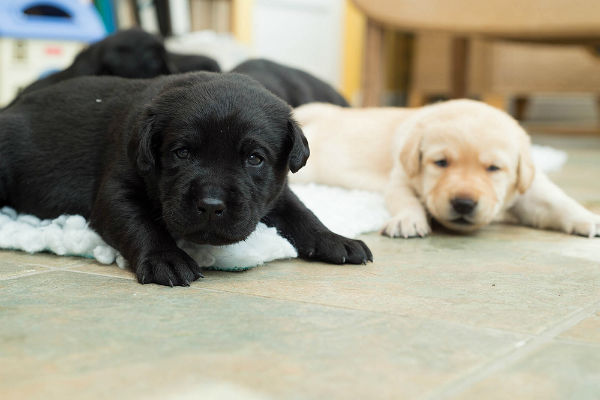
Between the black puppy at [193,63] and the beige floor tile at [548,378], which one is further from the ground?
the black puppy at [193,63]

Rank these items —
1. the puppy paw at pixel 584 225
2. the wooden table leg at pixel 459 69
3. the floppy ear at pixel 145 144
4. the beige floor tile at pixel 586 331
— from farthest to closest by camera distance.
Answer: the wooden table leg at pixel 459 69, the puppy paw at pixel 584 225, the floppy ear at pixel 145 144, the beige floor tile at pixel 586 331

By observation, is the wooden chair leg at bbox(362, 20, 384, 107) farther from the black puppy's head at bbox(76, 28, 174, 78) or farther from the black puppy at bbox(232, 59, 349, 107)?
the black puppy's head at bbox(76, 28, 174, 78)

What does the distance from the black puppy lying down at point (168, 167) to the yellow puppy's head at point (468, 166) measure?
1.78ft

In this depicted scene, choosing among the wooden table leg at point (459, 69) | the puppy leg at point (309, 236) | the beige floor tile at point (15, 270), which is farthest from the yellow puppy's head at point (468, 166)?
the wooden table leg at point (459, 69)

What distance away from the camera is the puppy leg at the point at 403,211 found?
8.13 ft

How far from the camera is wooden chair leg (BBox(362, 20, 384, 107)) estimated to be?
551cm

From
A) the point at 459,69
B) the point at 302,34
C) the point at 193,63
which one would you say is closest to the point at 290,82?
the point at 193,63

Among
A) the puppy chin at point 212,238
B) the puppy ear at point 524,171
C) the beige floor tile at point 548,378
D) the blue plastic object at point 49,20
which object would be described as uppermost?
the blue plastic object at point 49,20

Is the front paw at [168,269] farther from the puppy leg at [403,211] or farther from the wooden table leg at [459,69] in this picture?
the wooden table leg at [459,69]

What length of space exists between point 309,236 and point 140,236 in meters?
0.48

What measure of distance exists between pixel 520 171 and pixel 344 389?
171cm

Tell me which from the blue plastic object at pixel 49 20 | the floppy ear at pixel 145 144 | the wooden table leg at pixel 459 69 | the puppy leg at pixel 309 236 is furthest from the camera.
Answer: the wooden table leg at pixel 459 69

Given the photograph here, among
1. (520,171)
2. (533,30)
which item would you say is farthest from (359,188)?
(533,30)

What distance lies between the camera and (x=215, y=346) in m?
1.22
